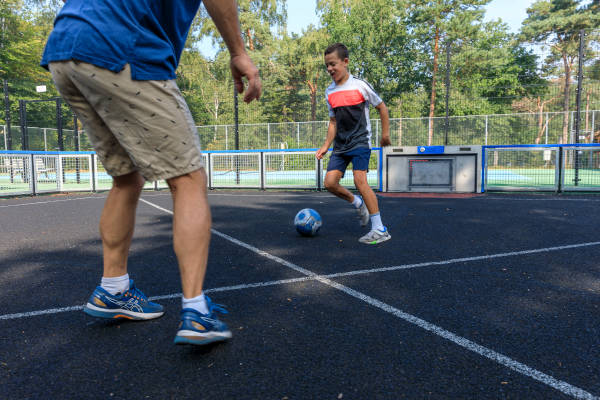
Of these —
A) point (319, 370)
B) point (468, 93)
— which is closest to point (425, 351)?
point (319, 370)

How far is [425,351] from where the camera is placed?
5.98ft

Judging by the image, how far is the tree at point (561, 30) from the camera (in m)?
34.2

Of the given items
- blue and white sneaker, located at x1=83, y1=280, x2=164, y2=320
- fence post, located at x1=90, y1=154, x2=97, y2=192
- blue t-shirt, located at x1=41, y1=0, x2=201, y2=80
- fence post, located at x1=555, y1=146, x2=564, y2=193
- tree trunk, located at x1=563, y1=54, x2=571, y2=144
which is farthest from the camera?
tree trunk, located at x1=563, y1=54, x2=571, y2=144

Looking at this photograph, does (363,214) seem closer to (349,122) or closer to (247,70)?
(349,122)

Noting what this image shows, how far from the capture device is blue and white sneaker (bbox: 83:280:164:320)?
2090 millimetres

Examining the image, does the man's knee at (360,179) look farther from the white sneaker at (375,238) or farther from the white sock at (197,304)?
the white sock at (197,304)

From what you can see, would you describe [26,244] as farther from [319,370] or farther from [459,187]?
[459,187]

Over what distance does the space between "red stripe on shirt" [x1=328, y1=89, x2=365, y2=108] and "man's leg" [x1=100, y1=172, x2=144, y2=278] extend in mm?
3206

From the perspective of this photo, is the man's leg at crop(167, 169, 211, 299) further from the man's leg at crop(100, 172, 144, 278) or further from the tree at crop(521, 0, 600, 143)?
the tree at crop(521, 0, 600, 143)

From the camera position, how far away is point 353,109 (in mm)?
4848

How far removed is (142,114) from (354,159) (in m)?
3.39

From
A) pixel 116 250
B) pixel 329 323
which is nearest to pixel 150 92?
pixel 116 250

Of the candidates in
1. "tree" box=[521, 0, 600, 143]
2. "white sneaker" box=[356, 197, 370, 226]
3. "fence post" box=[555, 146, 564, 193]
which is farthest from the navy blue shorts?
"tree" box=[521, 0, 600, 143]

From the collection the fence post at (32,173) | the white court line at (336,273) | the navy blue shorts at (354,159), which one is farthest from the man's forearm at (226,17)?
the fence post at (32,173)
